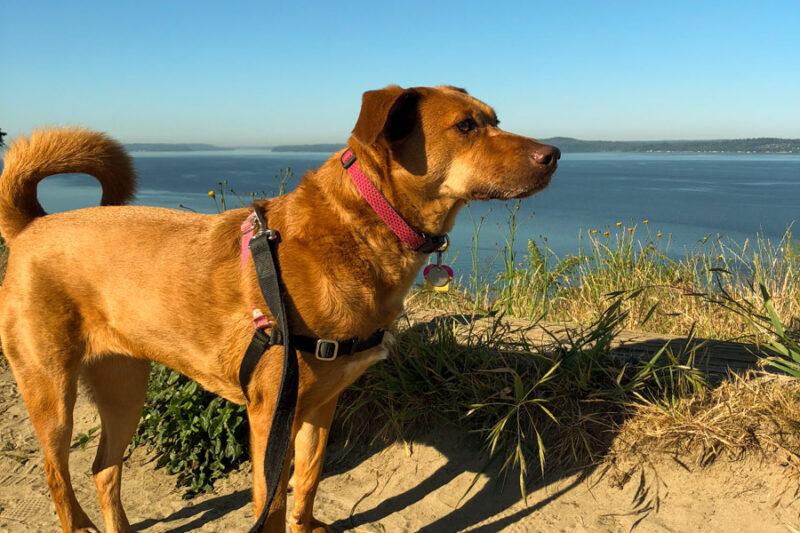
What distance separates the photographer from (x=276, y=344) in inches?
89.8

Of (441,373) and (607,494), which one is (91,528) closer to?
(441,373)

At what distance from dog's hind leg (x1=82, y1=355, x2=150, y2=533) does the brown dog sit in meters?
0.10

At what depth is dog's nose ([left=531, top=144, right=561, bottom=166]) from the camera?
2.28 m

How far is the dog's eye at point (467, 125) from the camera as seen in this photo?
239 cm

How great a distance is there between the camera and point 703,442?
10.5 feet

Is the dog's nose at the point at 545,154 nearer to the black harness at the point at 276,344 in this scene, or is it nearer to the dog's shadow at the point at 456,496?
the black harness at the point at 276,344

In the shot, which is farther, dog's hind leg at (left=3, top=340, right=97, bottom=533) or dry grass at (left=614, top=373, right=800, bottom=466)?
dry grass at (left=614, top=373, right=800, bottom=466)

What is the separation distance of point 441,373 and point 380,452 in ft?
2.19

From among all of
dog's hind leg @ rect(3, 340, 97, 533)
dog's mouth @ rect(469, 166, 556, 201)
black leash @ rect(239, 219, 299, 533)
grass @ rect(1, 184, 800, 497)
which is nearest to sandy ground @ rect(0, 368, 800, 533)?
grass @ rect(1, 184, 800, 497)

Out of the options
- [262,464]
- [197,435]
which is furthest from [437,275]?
[197,435]

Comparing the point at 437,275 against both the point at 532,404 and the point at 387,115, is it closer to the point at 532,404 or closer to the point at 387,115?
the point at 387,115

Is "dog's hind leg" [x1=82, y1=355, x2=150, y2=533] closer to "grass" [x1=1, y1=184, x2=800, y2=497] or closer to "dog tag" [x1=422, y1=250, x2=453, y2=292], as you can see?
"grass" [x1=1, y1=184, x2=800, y2=497]

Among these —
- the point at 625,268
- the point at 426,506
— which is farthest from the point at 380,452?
the point at 625,268

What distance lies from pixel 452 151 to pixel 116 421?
7.75 feet
